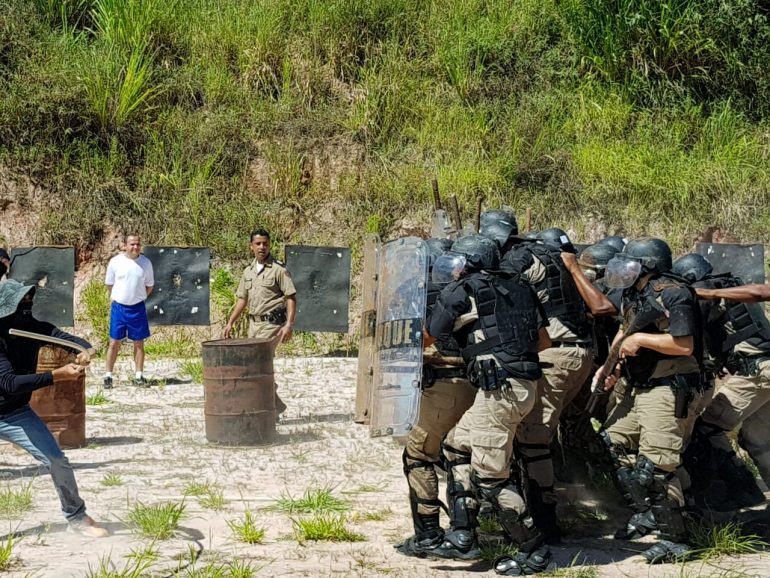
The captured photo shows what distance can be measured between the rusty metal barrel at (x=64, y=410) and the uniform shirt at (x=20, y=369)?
2.27m

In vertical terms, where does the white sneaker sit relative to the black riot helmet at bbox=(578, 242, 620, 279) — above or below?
below

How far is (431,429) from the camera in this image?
5914 mm

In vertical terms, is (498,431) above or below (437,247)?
below

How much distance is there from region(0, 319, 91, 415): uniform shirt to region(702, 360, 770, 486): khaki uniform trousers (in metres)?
3.95

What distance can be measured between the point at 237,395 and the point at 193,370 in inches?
153

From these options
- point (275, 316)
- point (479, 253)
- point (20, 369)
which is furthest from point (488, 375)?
point (275, 316)

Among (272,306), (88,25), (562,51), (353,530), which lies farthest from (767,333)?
(88,25)

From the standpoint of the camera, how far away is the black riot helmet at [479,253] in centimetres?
574

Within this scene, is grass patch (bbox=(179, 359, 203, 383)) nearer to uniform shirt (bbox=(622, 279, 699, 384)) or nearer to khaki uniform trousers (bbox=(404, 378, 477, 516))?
khaki uniform trousers (bbox=(404, 378, 477, 516))

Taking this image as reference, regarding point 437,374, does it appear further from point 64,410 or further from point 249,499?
point 64,410

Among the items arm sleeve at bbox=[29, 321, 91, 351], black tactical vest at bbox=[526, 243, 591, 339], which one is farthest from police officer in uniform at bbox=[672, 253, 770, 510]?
arm sleeve at bbox=[29, 321, 91, 351]

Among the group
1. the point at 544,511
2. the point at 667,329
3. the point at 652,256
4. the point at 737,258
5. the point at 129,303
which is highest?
the point at 737,258

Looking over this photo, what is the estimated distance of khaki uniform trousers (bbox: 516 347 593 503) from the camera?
637 cm

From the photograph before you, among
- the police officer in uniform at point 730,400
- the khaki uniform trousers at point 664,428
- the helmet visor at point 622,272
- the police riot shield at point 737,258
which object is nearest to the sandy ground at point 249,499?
the khaki uniform trousers at point 664,428
